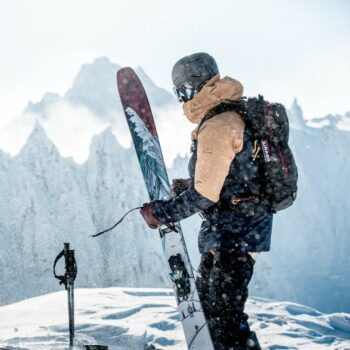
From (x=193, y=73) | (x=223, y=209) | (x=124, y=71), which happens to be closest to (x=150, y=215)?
(x=223, y=209)

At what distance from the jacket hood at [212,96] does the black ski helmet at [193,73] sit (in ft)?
0.55

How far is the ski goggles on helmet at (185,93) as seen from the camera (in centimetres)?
333


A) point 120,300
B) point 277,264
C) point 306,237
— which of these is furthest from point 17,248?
point 306,237

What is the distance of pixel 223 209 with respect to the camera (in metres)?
2.99

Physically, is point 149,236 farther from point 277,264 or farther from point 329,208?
point 329,208

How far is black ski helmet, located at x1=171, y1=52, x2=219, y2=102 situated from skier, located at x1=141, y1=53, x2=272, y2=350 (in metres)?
0.19

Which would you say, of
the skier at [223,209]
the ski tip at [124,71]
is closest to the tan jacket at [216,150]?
the skier at [223,209]

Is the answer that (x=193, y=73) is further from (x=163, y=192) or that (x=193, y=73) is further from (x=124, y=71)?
(x=124, y=71)

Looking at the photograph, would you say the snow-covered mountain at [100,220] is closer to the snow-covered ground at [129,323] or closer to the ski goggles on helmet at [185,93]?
the snow-covered ground at [129,323]

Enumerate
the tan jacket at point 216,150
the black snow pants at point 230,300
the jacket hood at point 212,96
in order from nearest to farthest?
the tan jacket at point 216,150
the black snow pants at point 230,300
the jacket hood at point 212,96

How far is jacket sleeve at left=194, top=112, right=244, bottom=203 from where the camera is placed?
2.75m

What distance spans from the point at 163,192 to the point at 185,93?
1.20 metres

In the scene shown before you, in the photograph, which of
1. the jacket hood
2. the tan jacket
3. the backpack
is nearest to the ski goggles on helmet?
the jacket hood

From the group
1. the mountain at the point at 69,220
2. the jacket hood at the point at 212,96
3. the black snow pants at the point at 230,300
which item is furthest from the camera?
the mountain at the point at 69,220
